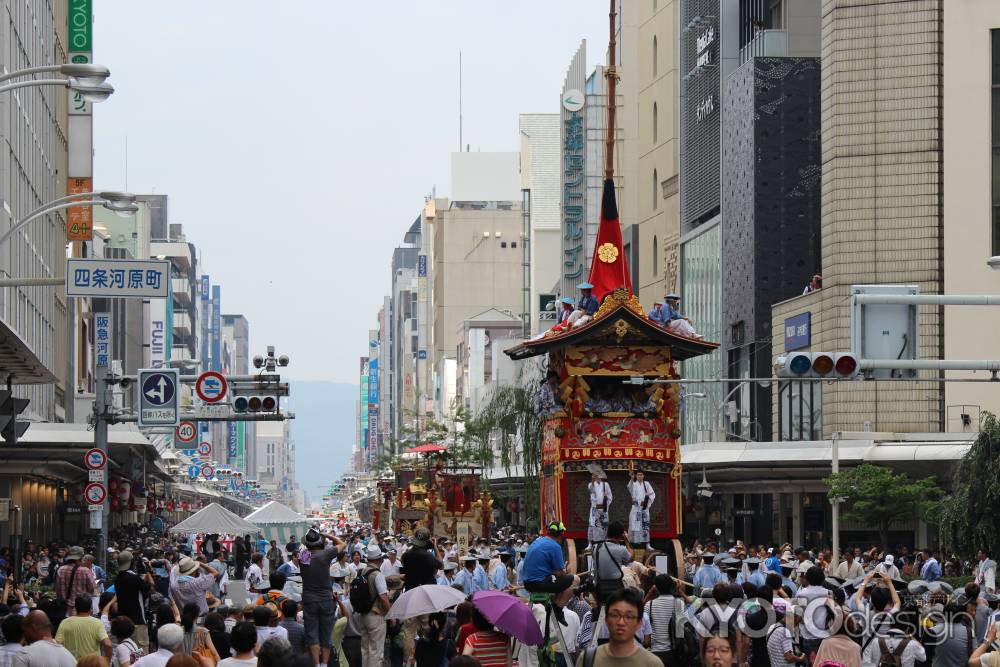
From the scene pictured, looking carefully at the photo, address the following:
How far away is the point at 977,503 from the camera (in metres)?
36.6

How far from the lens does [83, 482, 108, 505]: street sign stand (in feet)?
111

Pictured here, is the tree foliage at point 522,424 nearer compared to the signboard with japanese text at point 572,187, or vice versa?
the tree foliage at point 522,424

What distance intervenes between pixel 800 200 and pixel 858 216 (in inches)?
265

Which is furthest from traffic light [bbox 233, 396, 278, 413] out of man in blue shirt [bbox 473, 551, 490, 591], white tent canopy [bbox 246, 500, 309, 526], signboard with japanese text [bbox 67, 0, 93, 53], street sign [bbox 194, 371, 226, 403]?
signboard with japanese text [bbox 67, 0, 93, 53]

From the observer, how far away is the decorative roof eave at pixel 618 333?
31141 mm

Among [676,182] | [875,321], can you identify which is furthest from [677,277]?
[875,321]

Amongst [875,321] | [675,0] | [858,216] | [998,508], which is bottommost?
[998,508]

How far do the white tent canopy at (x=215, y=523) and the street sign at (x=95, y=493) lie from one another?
10.2 m

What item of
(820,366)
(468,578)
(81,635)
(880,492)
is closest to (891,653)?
(820,366)

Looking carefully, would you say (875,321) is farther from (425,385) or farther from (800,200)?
(425,385)

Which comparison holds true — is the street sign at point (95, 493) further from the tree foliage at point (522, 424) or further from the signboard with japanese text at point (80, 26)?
the signboard with japanese text at point (80, 26)

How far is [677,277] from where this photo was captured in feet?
265

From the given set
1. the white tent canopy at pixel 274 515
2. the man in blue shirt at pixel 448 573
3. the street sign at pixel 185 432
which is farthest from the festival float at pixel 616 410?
the street sign at pixel 185 432

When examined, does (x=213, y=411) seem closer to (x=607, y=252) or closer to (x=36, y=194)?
(x=607, y=252)
